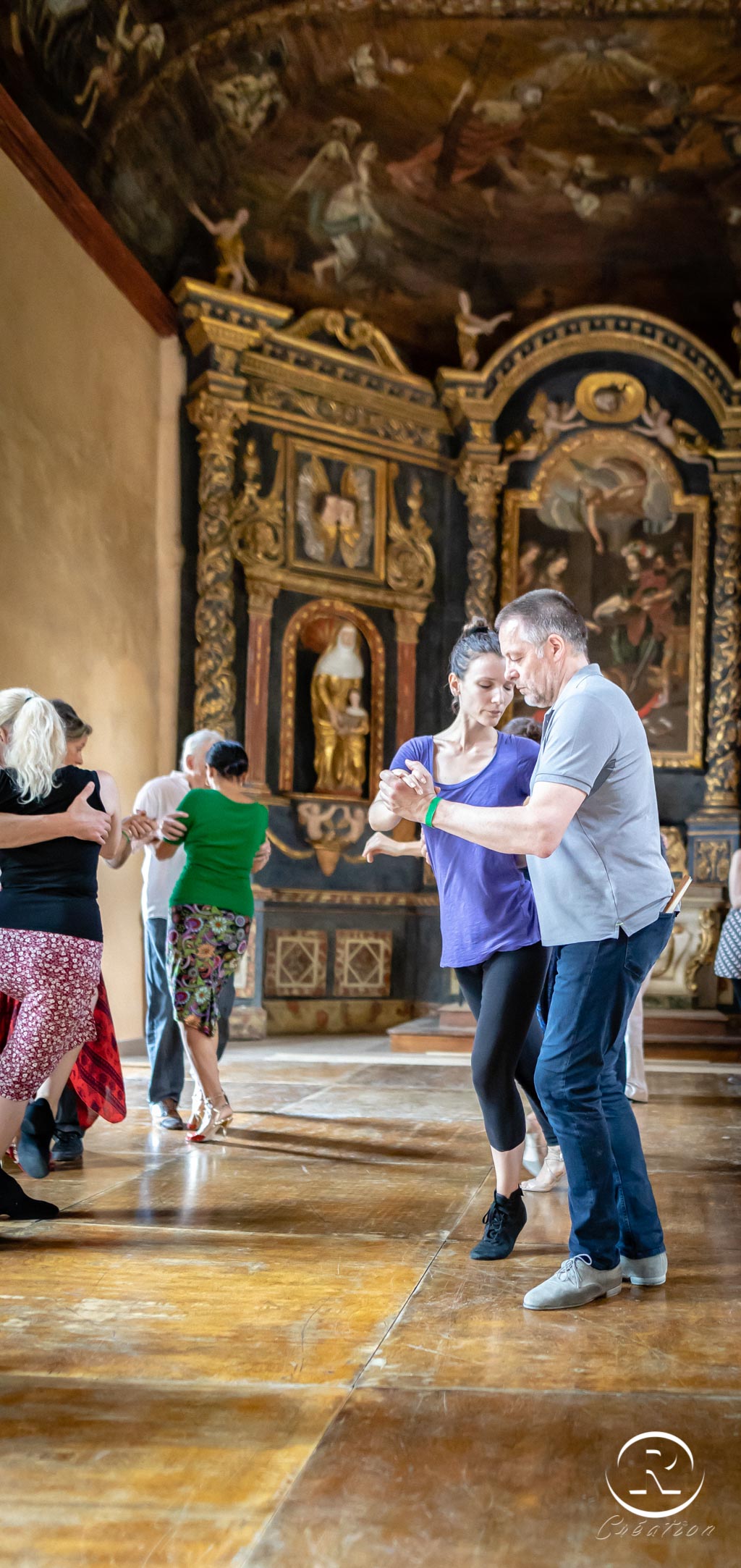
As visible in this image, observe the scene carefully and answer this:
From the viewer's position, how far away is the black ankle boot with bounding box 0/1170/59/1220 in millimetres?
3955

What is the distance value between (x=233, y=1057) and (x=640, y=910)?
6449 millimetres

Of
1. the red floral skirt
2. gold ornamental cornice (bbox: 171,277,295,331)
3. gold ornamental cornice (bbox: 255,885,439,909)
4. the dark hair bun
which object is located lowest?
the red floral skirt

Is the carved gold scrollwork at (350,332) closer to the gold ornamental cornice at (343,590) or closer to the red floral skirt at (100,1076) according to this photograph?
the gold ornamental cornice at (343,590)

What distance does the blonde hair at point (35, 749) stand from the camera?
159 inches

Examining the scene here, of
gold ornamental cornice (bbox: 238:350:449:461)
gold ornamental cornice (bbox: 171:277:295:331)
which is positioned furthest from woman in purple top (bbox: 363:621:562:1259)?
gold ornamental cornice (bbox: 238:350:449:461)

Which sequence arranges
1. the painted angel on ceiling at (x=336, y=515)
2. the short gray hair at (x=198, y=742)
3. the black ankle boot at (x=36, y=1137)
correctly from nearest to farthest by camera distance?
the black ankle boot at (x=36, y=1137)
the short gray hair at (x=198, y=742)
the painted angel on ceiling at (x=336, y=515)

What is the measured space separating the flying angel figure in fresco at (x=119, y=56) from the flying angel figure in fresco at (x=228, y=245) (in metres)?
1.34

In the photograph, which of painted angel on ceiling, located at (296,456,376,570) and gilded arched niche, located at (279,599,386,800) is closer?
gilded arched niche, located at (279,599,386,800)

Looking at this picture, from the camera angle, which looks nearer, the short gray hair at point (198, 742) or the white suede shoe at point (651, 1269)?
the white suede shoe at point (651, 1269)

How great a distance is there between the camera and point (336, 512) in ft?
39.4

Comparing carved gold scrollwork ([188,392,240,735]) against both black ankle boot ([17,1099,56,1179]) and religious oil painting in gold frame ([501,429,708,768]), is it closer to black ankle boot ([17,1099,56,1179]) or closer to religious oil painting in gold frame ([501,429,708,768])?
religious oil painting in gold frame ([501,429,708,768])

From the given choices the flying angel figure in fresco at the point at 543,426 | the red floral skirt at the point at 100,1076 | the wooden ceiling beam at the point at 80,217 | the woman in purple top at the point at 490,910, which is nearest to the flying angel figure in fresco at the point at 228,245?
the wooden ceiling beam at the point at 80,217

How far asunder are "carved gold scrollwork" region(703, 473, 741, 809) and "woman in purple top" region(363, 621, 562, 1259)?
8.96 meters

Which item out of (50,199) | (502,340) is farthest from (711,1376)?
(502,340)
